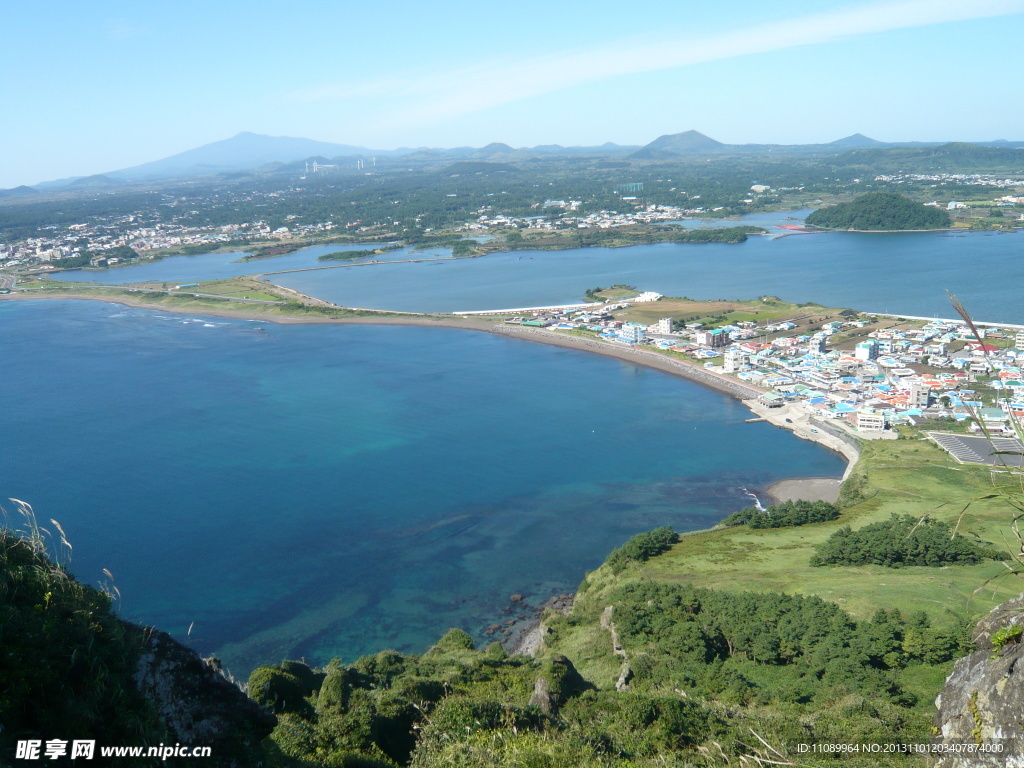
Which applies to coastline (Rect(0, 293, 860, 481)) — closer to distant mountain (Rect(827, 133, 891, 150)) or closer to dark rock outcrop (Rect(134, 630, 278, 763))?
dark rock outcrop (Rect(134, 630, 278, 763))

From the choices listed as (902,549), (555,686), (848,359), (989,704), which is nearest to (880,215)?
(848,359)

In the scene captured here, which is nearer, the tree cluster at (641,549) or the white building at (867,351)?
the tree cluster at (641,549)

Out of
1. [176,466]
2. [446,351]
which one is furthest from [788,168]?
[176,466]

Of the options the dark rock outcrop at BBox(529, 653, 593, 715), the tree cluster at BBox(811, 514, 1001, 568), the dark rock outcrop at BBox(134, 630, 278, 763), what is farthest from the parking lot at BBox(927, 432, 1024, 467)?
the dark rock outcrop at BBox(134, 630, 278, 763)

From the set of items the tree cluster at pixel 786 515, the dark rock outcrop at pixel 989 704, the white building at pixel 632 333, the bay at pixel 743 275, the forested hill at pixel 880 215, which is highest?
the forested hill at pixel 880 215

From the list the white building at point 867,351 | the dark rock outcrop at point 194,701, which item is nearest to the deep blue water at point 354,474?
the white building at point 867,351

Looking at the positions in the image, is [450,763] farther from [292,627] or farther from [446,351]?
[446,351]

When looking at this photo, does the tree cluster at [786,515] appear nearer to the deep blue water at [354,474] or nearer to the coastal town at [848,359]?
the deep blue water at [354,474]
